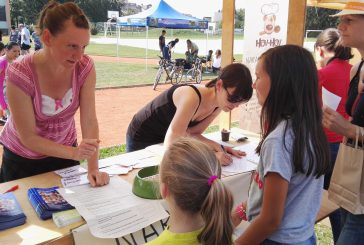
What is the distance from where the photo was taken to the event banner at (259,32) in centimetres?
287

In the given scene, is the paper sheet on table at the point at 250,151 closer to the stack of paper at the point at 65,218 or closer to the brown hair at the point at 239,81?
the brown hair at the point at 239,81

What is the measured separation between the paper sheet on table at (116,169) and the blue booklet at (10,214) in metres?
0.53

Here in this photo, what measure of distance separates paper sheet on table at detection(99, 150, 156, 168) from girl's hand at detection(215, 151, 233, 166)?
0.41 meters

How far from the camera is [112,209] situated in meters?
1.48

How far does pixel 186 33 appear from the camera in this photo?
44125 mm

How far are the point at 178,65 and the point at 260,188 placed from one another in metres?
11.4

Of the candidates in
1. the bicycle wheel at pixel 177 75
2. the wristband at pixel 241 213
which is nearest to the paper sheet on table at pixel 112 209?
the wristband at pixel 241 213

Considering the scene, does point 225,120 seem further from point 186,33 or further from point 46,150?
point 186,33

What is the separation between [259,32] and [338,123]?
1779 millimetres

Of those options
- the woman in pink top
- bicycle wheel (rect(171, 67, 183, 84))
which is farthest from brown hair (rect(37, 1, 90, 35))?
bicycle wheel (rect(171, 67, 183, 84))

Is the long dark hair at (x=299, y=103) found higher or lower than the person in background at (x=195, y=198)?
higher

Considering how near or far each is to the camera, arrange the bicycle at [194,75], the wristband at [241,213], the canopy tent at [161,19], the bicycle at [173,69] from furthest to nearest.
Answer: the canopy tent at [161,19] < the bicycle at [194,75] < the bicycle at [173,69] < the wristband at [241,213]

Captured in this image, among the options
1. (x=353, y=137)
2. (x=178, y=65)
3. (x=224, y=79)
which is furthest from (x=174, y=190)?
(x=178, y=65)

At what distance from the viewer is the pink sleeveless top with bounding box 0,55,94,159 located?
1.62m
